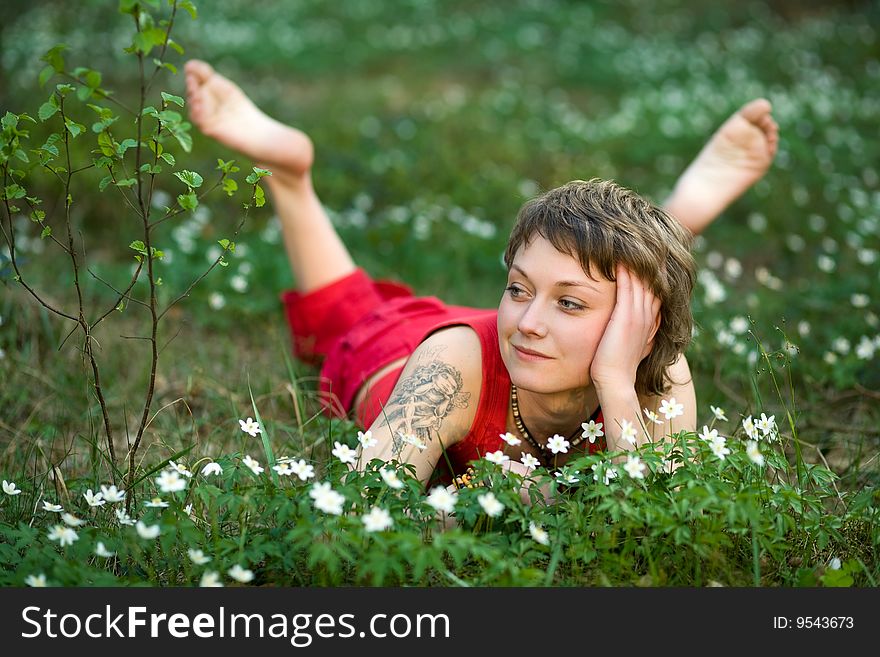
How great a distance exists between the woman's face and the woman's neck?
0.19 m

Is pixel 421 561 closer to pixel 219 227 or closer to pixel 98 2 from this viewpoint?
pixel 219 227

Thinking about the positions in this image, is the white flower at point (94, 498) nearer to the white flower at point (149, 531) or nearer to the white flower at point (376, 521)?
the white flower at point (149, 531)

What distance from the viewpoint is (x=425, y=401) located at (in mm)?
2873

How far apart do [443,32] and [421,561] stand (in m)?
10.8

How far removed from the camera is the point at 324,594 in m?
2.18

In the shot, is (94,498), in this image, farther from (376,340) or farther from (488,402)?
(376,340)

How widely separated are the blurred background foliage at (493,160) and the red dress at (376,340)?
0.81 ft

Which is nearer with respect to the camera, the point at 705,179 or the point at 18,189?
the point at 18,189

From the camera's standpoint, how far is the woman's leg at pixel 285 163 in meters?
4.30

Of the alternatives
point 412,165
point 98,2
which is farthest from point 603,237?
point 98,2

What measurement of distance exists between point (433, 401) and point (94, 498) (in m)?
1.04

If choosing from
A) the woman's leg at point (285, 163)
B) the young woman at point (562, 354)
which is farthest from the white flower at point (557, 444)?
the woman's leg at point (285, 163)

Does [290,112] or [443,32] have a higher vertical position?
[443,32]

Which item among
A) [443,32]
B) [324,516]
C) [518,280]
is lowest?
[324,516]
